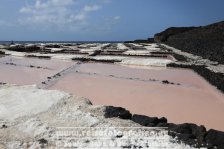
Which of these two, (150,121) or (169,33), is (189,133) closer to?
(150,121)

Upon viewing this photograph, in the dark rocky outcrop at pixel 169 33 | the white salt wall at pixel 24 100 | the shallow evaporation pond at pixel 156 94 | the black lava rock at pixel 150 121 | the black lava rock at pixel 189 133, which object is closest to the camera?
the black lava rock at pixel 189 133

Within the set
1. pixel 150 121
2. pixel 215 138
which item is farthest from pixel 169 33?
pixel 215 138

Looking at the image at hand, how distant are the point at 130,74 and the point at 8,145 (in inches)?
291

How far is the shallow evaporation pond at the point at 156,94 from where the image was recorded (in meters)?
6.29

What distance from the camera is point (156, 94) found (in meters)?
7.95

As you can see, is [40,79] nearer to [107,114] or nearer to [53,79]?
[53,79]

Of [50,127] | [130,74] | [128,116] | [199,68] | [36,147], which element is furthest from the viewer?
[199,68]

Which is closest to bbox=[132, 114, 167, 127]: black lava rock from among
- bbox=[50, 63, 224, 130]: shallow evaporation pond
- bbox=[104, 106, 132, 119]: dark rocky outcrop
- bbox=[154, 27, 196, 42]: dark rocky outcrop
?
bbox=[104, 106, 132, 119]: dark rocky outcrop

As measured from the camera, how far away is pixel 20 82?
9758 mm

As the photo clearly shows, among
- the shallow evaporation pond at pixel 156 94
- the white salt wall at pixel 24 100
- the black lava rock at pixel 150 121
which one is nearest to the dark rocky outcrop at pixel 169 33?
the shallow evaporation pond at pixel 156 94

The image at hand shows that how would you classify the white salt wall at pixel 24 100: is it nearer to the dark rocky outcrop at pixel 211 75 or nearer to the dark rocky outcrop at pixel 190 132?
the dark rocky outcrop at pixel 190 132

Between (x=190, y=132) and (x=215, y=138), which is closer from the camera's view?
(x=215, y=138)

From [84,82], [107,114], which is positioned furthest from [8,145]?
[84,82]

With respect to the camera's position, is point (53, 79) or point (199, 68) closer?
point (53, 79)
